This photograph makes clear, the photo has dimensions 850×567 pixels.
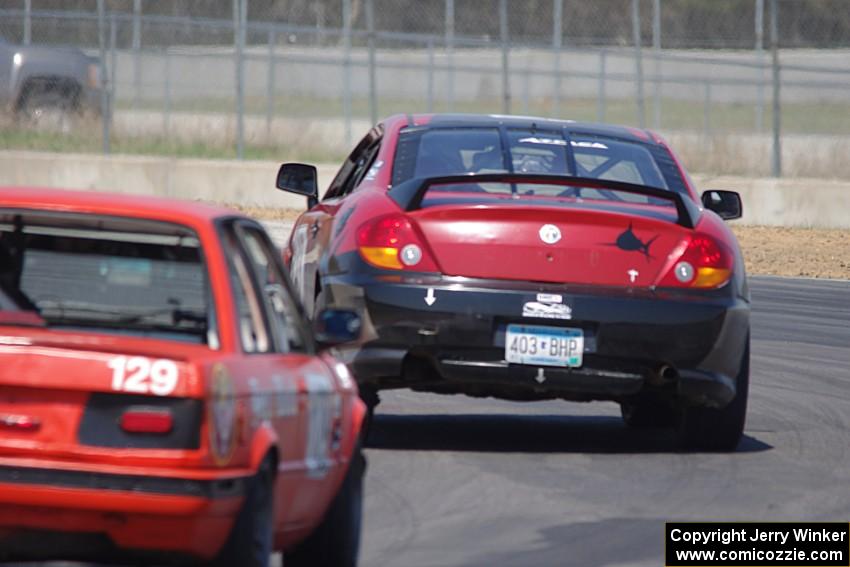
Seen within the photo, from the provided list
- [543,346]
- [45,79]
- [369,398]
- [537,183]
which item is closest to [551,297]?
[543,346]

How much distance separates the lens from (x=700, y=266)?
941 centimetres

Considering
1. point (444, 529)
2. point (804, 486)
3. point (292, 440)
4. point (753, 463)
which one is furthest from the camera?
point (753, 463)

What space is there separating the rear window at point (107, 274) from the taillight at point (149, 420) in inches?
27.4

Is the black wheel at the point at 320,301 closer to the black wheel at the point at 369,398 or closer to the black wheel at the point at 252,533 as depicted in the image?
the black wheel at the point at 369,398

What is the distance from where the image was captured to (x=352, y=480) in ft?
21.7

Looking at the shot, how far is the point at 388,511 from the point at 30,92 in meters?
24.7

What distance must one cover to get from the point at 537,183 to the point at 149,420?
4.48 m

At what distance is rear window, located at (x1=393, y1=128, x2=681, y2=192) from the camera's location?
33.3ft

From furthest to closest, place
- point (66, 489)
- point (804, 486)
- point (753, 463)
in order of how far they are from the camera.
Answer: point (753, 463)
point (804, 486)
point (66, 489)

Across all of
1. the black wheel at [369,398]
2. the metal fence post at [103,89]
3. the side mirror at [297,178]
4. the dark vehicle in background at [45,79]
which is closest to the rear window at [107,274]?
the black wheel at [369,398]

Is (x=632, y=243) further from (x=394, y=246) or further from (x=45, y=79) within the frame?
(x=45, y=79)

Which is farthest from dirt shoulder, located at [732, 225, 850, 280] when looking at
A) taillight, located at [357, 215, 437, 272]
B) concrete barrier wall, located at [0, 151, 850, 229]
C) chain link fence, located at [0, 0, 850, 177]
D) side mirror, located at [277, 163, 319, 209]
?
taillight, located at [357, 215, 437, 272]

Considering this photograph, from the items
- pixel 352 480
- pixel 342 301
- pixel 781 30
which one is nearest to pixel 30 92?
pixel 781 30

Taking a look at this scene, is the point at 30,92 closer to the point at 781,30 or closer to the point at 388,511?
the point at 781,30
